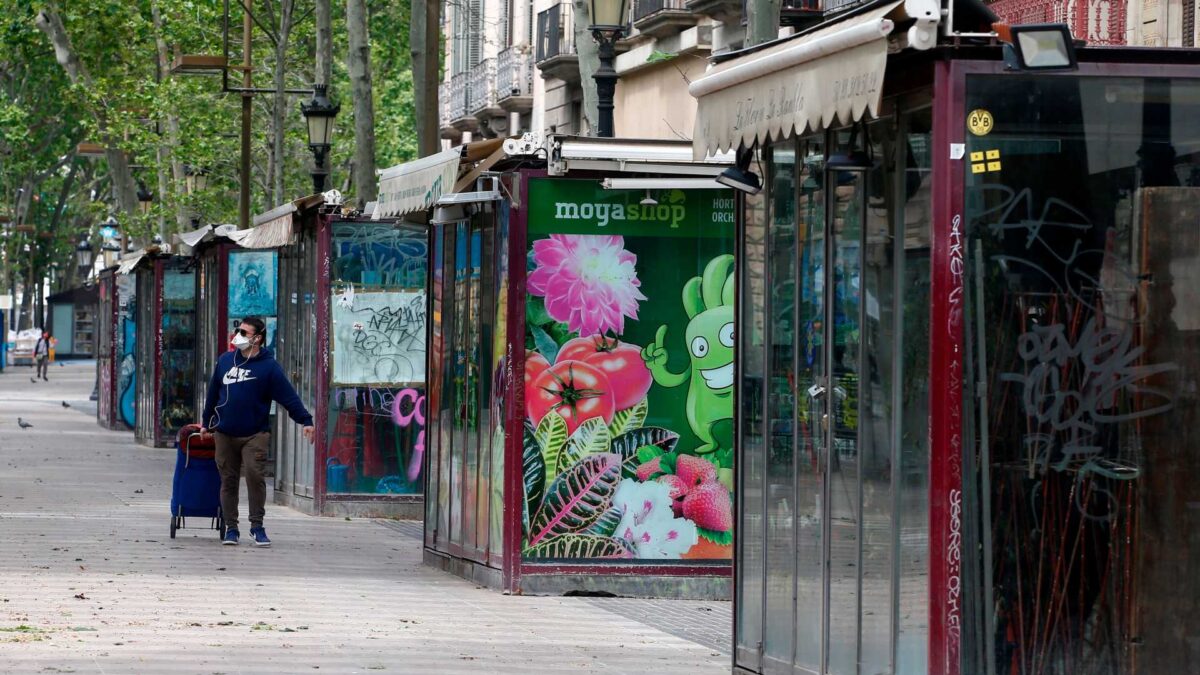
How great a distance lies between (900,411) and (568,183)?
606 centimetres

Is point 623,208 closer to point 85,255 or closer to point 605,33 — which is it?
point 605,33

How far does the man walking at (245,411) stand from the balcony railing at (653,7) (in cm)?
1430

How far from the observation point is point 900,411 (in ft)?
25.3

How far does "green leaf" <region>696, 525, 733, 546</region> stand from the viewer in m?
13.8

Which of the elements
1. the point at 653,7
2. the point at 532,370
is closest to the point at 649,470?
the point at 532,370

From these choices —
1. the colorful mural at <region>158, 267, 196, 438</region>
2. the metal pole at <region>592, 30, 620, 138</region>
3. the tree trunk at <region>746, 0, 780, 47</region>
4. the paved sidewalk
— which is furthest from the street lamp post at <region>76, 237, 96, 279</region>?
the tree trunk at <region>746, 0, 780, 47</region>

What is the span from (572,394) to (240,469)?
4327mm

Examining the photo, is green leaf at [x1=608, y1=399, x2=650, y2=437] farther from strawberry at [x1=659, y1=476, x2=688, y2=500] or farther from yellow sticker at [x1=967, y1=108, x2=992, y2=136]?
yellow sticker at [x1=967, y1=108, x2=992, y2=136]

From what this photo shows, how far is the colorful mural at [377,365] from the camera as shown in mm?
19766

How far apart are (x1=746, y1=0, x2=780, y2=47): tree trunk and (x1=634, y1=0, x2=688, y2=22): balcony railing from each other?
17461 mm

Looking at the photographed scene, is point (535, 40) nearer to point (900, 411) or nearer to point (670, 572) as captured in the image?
point (670, 572)

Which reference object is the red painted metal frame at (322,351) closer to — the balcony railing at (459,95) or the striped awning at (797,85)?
the striped awning at (797,85)

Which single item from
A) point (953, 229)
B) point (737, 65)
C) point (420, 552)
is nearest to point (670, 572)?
point (420, 552)

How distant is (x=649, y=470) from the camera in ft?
45.0
